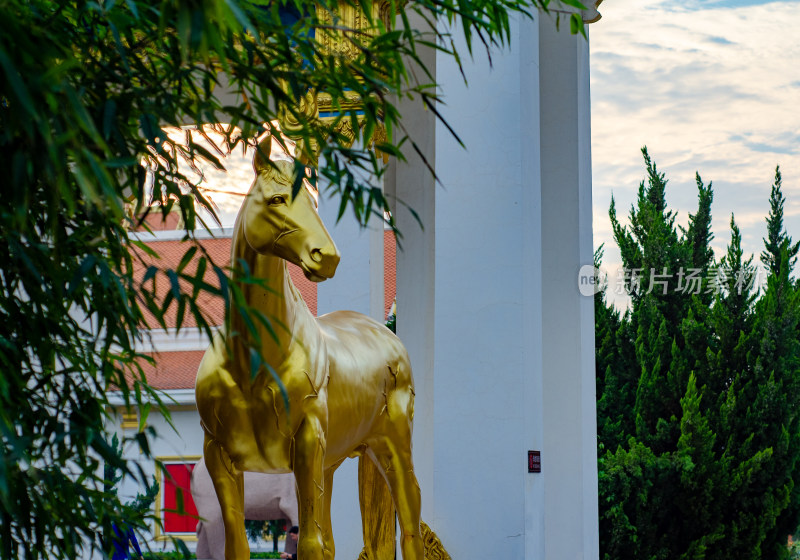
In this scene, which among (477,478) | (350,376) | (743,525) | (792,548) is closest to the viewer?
(350,376)

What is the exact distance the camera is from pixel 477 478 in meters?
6.21

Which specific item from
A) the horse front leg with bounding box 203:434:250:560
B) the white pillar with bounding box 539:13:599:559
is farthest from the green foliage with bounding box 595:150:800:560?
the horse front leg with bounding box 203:434:250:560

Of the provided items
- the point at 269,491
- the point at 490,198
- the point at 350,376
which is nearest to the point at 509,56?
the point at 490,198

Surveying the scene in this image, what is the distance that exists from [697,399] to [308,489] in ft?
27.0

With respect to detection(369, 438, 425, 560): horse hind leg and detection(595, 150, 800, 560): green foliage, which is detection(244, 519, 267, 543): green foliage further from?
detection(369, 438, 425, 560): horse hind leg

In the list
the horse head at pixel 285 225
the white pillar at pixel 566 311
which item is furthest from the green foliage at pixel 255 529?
the horse head at pixel 285 225

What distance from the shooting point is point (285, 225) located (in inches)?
149

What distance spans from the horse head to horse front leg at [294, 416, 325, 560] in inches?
23.8

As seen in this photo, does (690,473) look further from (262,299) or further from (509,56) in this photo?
(262,299)

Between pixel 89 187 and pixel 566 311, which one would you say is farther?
pixel 566 311

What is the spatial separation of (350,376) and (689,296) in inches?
349

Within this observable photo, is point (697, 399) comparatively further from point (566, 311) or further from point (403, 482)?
point (403, 482)

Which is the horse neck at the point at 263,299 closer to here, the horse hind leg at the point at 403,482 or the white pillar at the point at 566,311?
the horse hind leg at the point at 403,482

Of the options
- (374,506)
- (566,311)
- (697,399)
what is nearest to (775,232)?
(697,399)
